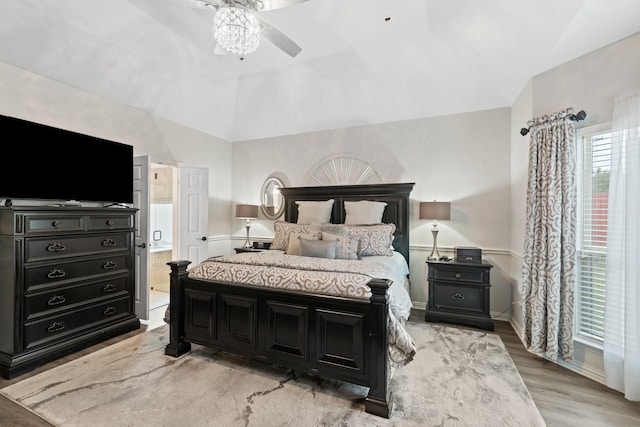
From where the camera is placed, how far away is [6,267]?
8.24ft

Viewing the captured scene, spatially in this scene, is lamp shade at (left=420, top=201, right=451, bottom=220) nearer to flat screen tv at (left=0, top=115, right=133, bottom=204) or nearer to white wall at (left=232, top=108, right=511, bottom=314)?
white wall at (left=232, top=108, right=511, bottom=314)

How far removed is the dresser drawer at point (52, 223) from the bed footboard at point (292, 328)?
110cm

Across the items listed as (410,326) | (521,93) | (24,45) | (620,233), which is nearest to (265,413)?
(410,326)

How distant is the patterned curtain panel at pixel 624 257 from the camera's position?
83.1 inches

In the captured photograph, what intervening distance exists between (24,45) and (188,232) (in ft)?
9.04

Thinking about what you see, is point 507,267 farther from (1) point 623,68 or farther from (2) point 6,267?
(2) point 6,267

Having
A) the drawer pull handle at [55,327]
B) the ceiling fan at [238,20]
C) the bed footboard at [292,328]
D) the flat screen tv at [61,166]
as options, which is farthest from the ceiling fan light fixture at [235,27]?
the drawer pull handle at [55,327]

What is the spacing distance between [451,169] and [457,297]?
1749mm

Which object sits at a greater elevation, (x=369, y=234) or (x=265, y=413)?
(x=369, y=234)

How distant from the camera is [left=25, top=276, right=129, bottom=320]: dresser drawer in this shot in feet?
8.44

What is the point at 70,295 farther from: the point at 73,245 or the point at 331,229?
the point at 331,229

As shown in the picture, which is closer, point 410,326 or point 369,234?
point 410,326

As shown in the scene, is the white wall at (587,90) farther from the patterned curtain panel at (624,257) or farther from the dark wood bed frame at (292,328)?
the dark wood bed frame at (292,328)

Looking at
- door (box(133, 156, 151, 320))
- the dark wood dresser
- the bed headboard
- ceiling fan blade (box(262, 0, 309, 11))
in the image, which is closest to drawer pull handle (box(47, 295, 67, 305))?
the dark wood dresser
